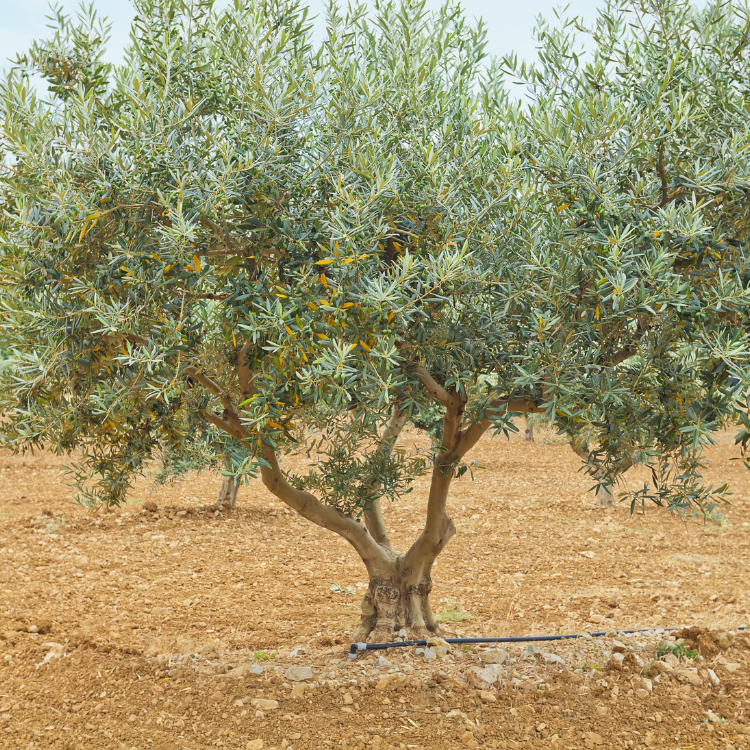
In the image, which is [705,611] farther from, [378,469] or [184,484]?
[184,484]

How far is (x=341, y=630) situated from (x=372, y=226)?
295 inches

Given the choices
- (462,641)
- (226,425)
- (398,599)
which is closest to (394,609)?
(398,599)

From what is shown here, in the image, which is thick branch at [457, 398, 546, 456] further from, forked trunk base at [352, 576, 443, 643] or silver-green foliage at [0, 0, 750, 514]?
forked trunk base at [352, 576, 443, 643]

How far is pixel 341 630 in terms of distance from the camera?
34.1 feet

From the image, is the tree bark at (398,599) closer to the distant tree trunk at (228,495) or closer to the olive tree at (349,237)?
the olive tree at (349,237)

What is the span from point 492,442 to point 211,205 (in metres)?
30.1

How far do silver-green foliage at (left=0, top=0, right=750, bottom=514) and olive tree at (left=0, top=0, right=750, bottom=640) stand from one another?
0.03 meters

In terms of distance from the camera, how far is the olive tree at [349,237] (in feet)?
14.0

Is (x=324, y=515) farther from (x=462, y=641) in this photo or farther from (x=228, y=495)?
(x=228, y=495)

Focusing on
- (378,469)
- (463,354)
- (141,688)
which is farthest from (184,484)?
(463,354)

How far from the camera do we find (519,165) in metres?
4.84

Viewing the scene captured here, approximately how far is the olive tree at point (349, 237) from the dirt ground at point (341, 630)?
3165mm

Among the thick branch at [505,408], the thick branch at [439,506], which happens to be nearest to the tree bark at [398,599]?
the thick branch at [439,506]

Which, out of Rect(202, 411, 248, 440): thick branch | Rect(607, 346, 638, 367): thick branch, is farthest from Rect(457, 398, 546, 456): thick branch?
Rect(202, 411, 248, 440): thick branch
